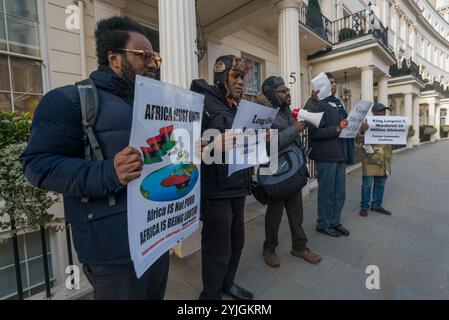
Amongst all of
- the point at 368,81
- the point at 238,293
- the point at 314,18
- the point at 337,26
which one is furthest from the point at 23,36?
the point at 337,26

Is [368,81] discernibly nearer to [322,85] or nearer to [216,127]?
[322,85]

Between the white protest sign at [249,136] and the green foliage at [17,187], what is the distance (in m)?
1.68

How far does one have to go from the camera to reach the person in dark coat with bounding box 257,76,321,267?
241cm

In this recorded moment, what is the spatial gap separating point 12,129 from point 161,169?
1.73 metres

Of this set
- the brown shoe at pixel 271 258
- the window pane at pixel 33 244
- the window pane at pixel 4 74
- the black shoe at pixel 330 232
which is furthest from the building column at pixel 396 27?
the window pane at pixel 33 244

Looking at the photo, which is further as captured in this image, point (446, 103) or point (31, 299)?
point (446, 103)

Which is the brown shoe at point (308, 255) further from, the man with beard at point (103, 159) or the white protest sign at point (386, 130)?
the white protest sign at point (386, 130)

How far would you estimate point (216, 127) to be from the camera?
5.93 feet

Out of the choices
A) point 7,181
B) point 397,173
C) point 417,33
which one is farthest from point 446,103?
point 7,181

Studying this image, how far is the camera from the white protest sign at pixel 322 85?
305cm

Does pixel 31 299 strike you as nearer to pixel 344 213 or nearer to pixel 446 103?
pixel 344 213

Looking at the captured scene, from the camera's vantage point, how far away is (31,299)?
6.94ft

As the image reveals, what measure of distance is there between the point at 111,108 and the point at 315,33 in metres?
9.64

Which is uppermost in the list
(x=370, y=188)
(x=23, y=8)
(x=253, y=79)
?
(x=23, y=8)
